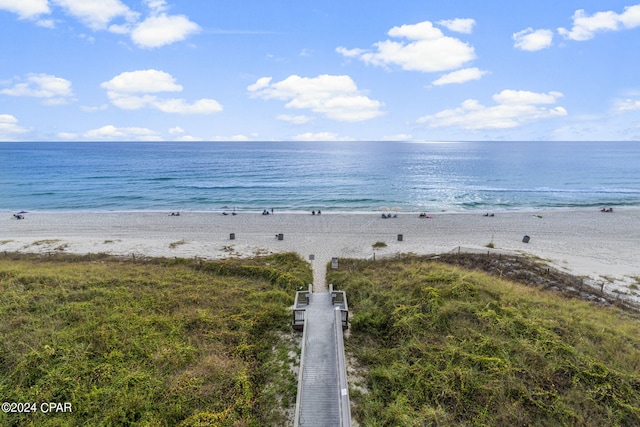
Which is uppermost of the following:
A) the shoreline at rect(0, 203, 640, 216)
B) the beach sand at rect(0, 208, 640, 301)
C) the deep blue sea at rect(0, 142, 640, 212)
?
the deep blue sea at rect(0, 142, 640, 212)

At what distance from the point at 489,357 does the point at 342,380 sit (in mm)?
5918

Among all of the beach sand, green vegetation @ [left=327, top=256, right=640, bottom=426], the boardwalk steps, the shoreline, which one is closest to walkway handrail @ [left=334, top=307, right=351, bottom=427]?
the boardwalk steps

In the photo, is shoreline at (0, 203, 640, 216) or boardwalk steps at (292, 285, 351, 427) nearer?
boardwalk steps at (292, 285, 351, 427)

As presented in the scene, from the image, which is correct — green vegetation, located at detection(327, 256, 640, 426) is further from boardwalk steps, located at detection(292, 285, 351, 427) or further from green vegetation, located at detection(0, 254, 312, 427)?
green vegetation, located at detection(0, 254, 312, 427)

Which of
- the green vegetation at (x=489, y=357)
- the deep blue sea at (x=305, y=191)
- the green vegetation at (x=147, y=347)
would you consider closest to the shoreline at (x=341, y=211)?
the deep blue sea at (x=305, y=191)

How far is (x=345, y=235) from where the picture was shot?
3206 cm

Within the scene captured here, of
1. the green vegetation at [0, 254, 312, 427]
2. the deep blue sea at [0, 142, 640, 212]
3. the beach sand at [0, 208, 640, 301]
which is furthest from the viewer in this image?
the deep blue sea at [0, 142, 640, 212]

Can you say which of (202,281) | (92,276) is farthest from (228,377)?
(92,276)

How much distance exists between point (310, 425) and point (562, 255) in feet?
87.1

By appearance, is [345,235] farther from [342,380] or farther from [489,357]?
[342,380]

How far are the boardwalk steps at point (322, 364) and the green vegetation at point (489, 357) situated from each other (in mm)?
916

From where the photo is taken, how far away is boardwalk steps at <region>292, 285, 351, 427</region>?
9.59 meters

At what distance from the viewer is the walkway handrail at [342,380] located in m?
9.17

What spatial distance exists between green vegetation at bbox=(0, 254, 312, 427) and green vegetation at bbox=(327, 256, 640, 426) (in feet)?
12.3
